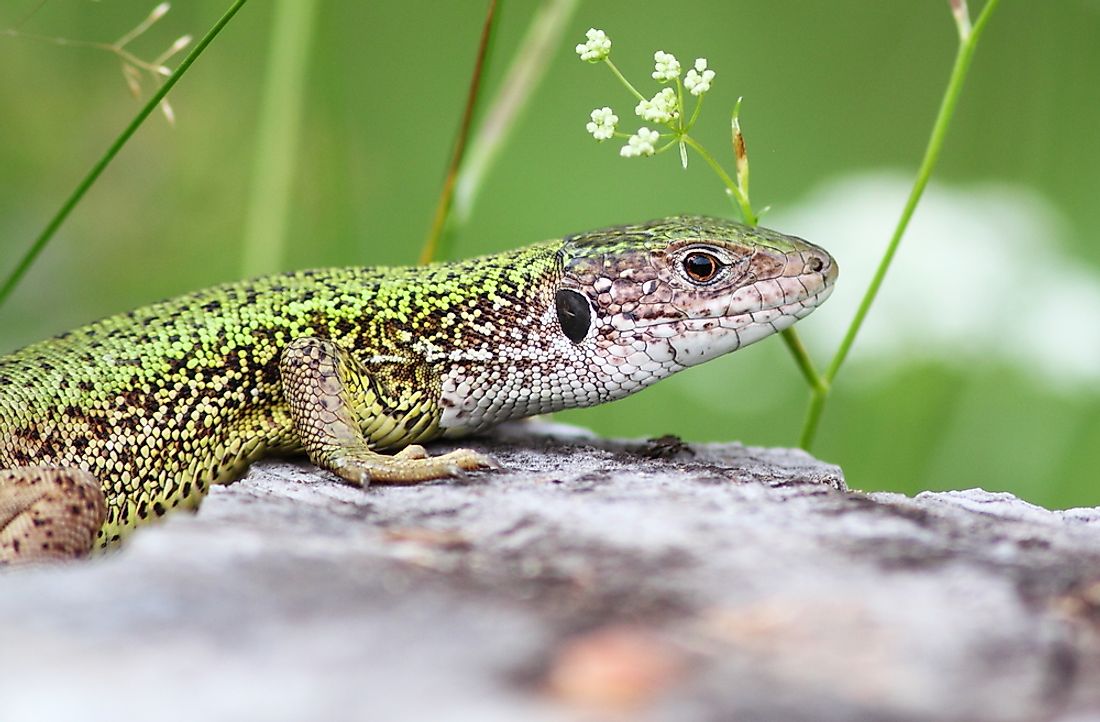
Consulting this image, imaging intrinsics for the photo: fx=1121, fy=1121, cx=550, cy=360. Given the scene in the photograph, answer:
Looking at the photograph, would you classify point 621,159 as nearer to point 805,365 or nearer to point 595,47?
point 805,365

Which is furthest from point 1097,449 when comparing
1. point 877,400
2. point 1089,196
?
point 1089,196

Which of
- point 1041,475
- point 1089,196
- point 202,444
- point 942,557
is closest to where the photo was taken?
point 942,557

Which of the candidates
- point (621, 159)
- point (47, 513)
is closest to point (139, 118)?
point (47, 513)

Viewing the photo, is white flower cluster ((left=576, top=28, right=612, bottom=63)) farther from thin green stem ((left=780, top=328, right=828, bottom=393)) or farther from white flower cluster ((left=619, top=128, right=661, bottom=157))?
thin green stem ((left=780, top=328, right=828, bottom=393))

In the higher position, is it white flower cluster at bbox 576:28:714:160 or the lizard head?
white flower cluster at bbox 576:28:714:160

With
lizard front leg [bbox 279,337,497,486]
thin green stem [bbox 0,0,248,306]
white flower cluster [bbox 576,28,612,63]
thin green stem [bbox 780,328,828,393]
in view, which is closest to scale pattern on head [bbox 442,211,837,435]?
thin green stem [bbox 780,328,828,393]

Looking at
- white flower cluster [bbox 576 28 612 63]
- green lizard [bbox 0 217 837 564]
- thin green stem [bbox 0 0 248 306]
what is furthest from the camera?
green lizard [bbox 0 217 837 564]

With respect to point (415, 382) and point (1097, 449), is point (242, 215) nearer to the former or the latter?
point (415, 382)
